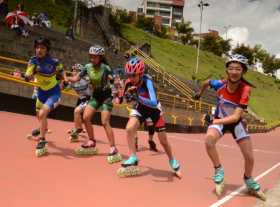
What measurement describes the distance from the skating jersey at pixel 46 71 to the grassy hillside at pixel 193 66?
5249 cm

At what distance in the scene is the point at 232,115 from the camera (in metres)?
7.38

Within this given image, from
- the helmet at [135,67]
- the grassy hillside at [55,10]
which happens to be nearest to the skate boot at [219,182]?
the helmet at [135,67]

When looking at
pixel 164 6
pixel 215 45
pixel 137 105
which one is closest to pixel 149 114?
pixel 137 105

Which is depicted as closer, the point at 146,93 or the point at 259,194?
the point at 259,194

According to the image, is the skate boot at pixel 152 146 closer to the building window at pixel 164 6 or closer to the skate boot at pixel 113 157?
the skate boot at pixel 113 157

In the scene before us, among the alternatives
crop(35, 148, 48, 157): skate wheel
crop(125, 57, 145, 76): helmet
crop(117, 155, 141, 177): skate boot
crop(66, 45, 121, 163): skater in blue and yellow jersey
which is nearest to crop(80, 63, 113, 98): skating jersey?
crop(66, 45, 121, 163): skater in blue and yellow jersey

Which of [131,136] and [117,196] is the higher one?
[131,136]

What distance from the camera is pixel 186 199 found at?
23.1 feet

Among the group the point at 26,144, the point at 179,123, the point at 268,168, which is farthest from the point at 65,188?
the point at 179,123

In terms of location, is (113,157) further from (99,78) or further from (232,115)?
(232,115)

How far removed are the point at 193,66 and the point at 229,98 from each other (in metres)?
68.7

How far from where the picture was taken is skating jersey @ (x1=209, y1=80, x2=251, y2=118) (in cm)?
743

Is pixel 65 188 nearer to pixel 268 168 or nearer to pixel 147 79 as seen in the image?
pixel 147 79

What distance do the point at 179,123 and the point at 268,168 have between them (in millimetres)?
12719
